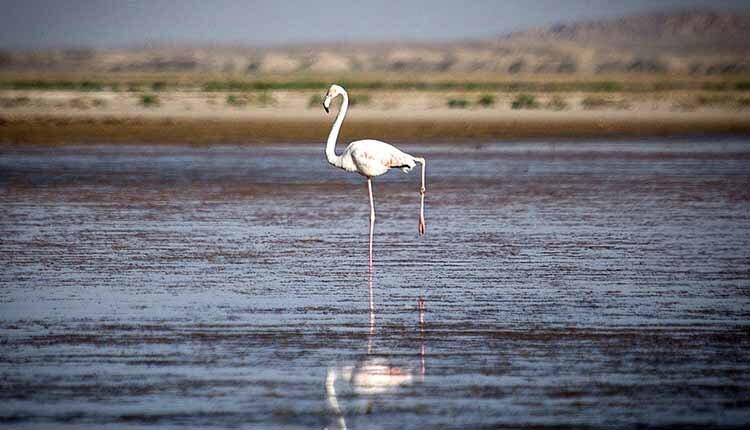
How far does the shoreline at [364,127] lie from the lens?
38.2 metres

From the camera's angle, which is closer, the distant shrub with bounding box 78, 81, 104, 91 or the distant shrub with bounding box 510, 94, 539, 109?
the distant shrub with bounding box 510, 94, 539, 109

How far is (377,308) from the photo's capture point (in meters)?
11.2

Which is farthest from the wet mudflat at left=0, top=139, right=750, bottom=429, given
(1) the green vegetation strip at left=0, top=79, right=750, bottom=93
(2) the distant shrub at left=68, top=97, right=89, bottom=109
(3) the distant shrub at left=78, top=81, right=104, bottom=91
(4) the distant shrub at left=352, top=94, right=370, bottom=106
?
(1) the green vegetation strip at left=0, top=79, right=750, bottom=93

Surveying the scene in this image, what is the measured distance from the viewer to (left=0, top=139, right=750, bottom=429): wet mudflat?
8.02m

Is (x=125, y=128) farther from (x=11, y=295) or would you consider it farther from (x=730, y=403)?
(x=730, y=403)

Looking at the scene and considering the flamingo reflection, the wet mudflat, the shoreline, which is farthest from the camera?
the shoreline

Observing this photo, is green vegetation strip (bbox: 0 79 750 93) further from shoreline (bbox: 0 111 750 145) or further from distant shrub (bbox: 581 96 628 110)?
shoreline (bbox: 0 111 750 145)

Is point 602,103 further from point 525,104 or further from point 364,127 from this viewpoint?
point 364,127

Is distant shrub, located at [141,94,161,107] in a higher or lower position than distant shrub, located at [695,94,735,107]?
higher

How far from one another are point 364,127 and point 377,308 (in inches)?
A: 1297

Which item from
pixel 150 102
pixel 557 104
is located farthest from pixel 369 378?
pixel 150 102

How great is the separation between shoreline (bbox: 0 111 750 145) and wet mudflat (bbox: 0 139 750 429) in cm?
1621

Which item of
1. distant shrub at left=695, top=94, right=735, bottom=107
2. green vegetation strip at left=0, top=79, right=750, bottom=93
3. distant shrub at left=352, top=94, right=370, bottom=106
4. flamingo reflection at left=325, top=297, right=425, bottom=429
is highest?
green vegetation strip at left=0, top=79, right=750, bottom=93

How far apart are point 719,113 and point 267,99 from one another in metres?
23.8
